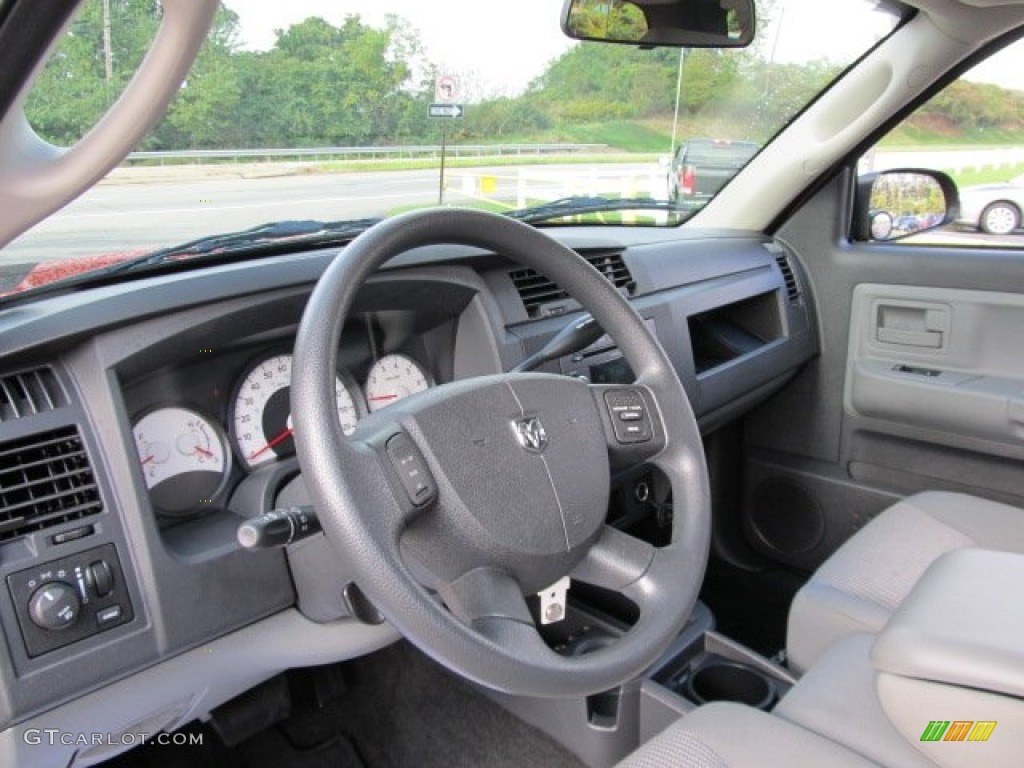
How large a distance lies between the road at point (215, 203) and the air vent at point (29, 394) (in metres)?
0.18

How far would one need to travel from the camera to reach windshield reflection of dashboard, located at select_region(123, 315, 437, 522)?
59.6 inches

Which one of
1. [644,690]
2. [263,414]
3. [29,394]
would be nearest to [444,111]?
[263,414]

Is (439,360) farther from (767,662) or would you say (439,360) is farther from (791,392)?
(791,392)

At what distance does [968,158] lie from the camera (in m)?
2.65

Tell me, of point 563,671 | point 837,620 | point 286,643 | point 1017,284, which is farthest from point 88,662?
point 1017,284

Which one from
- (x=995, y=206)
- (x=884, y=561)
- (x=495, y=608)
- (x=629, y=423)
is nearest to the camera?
(x=495, y=608)

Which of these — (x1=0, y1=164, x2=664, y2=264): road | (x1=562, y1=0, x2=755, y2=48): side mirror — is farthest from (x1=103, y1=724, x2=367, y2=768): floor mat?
(x1=562, y1=0, x2=755, y2=48): side mirror

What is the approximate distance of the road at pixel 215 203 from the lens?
1501mm

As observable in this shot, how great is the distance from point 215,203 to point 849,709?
4.67 feet

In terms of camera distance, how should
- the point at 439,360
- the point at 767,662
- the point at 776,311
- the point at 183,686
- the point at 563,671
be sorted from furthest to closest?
the point at 776,311 < the point at 767,662 < the point at 439,360 < the point at 183,686 < the point at 563,671

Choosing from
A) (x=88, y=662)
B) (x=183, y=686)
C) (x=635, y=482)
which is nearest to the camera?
(x=88, y=662)

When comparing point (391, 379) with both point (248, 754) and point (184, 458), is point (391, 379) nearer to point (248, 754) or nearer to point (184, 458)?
point (184, 458)

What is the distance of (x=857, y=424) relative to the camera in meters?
2.83

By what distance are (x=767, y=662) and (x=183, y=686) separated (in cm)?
128
